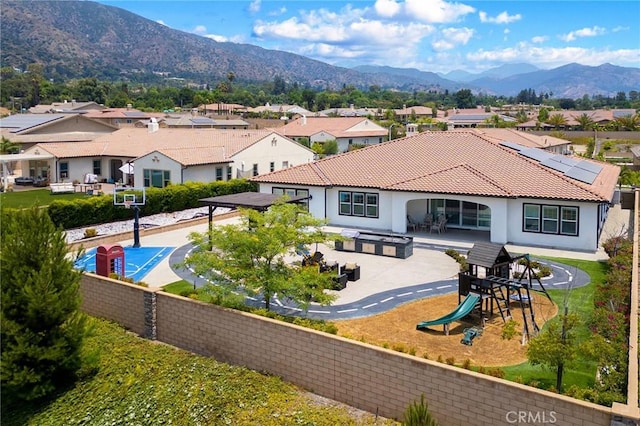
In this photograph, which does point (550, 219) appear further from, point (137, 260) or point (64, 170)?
point (64, 170)

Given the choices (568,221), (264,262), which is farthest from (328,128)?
(264,262)

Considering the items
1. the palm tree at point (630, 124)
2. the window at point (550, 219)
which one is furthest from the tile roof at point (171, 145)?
the palm tree at point (630, 124)

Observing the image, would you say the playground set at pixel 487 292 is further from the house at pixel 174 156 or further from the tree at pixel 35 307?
the house at pixel 174 156

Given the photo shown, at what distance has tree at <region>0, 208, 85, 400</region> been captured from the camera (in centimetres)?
1284

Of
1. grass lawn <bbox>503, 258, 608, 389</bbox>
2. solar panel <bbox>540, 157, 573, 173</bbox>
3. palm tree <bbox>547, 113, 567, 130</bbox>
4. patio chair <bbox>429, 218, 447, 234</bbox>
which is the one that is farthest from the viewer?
palm tree <bbox>547, 113, 567, 130</bbox>

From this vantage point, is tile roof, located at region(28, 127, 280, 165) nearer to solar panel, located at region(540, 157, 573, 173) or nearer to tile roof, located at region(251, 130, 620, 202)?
tile roof, located at region(251, 130, 620, 202)

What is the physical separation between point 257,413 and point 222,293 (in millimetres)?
3704

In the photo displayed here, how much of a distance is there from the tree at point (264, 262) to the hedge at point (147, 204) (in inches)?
595

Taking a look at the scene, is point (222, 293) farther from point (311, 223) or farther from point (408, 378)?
point (408, 378)

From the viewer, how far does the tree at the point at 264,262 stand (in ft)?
51.2

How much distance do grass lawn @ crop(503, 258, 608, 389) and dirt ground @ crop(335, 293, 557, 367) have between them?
1.60ft

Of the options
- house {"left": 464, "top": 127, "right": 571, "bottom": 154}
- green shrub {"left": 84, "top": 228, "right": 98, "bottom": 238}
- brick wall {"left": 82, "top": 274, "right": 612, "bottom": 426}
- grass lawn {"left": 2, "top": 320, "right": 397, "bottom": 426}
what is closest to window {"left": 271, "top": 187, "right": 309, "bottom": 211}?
green shrub {"left": 84, "top": 228, "right": 98, "bottom": 238}

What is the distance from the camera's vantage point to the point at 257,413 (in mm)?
12375

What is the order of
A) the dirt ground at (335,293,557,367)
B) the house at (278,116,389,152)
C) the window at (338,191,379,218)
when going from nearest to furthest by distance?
the dirt ground at (335,293,557,367)
the window at (338,191,379,218)
the house at (278,116,389,152)
